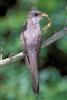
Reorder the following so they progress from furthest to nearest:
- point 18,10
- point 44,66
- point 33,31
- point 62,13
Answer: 1. point 44,66
2. point 18,10
3. point 62,13
4. point 33,31

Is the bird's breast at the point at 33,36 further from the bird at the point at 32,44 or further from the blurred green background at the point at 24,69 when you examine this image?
the blurred green background at the point at 24,69

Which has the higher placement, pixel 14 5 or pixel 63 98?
pixel 14 5

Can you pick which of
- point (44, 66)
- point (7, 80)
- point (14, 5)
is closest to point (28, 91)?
point (7, 80)

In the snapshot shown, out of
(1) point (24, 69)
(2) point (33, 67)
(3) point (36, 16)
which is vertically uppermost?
(3) point (36, 16)

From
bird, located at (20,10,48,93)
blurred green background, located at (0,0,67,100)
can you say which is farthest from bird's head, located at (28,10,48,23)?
blurred green background, located at (0,0,67,100)

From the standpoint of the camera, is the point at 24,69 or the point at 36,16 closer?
the point at 36,16

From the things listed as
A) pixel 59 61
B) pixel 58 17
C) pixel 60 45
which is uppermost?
pixel 58 17

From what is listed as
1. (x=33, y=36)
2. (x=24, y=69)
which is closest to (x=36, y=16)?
(x=33, y=36)

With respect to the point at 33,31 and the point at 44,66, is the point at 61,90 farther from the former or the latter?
the point at 33,31

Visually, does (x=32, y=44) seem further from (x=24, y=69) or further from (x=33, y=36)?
(x=24, y=69)

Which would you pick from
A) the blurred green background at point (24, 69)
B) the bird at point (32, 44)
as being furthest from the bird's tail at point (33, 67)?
the blurred green background at point (24, 69)

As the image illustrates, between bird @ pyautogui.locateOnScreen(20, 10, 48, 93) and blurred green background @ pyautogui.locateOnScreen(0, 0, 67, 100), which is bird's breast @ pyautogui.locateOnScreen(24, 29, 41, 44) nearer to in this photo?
bird @ pyautogui.locateOnScreen(20, 10, 48, 93)
